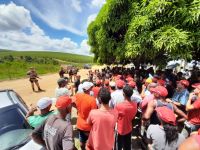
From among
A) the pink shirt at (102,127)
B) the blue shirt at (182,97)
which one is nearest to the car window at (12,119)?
the pink shirt at (102,127)

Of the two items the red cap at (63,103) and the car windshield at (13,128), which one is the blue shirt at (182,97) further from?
the car windshield at (13,128)

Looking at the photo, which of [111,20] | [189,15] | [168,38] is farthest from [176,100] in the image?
[111,20]

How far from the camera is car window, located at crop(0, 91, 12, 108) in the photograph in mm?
3527

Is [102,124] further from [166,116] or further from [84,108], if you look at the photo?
[166,116]

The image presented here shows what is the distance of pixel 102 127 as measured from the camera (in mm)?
3549

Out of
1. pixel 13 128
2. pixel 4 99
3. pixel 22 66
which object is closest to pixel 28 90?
pixel 4 99

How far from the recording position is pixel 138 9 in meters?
9.45

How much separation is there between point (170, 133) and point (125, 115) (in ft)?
4.94

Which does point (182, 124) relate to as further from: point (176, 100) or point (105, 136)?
point (105, 136)

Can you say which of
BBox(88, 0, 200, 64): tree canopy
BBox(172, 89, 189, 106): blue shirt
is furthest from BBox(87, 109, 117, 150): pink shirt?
BBox(88, 0, 200, 64): tree canopy

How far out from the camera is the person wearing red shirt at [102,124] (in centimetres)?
353

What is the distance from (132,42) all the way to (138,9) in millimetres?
1669

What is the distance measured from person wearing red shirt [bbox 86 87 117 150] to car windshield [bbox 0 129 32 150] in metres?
1.02

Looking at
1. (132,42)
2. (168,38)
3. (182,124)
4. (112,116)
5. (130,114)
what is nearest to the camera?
(112,116)
